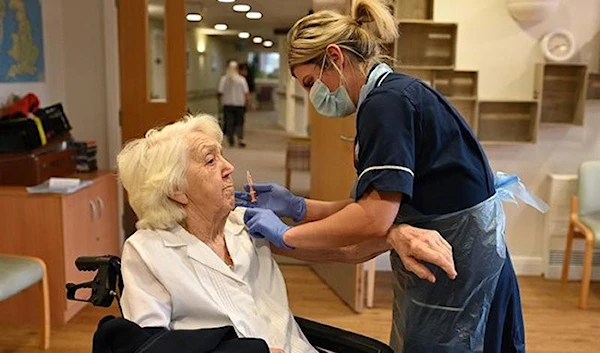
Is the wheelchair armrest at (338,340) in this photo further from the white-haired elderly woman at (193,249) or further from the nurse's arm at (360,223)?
the nurse's arm at (360,223)

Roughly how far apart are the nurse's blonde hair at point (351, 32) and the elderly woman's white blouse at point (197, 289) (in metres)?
0.53

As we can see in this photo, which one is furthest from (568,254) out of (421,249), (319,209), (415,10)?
(421,249)

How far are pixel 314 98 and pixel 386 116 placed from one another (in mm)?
355

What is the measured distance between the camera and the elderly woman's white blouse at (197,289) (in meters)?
1.43

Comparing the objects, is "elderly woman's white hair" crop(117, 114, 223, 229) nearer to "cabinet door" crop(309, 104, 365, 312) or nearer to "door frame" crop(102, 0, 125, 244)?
"cabinet door" crop(309, 104, 365, 312)

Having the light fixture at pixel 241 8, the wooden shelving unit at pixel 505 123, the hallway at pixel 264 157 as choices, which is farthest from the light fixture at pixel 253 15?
the wooden shelving unit at pixel 505 123

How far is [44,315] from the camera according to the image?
2918mm

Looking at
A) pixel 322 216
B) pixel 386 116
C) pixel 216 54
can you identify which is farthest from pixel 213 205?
pixel 216 54

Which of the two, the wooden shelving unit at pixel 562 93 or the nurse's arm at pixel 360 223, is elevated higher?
the wooden shelving unit at pixel 562 93

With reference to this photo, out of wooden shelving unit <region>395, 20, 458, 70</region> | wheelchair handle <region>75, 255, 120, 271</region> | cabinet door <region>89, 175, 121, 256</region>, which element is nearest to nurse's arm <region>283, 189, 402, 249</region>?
wheelchair handle <region>75, 255, 120, 271</region>

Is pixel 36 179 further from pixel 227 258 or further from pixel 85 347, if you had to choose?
pixel 227 258

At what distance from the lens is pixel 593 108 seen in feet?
12.8

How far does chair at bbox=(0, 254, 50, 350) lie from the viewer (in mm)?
2633

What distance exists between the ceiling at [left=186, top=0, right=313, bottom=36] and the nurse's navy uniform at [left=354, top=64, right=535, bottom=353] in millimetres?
4675
